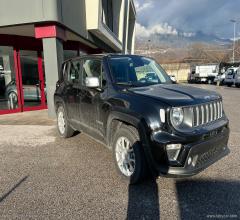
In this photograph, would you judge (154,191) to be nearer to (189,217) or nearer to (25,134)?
(189,217)

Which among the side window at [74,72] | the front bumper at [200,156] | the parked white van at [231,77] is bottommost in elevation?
the parked white van at [231,77]

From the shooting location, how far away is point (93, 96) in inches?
209

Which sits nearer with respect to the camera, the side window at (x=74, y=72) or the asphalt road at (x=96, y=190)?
the asphalt road at (x=96, y=190)

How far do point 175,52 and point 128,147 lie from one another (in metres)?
112

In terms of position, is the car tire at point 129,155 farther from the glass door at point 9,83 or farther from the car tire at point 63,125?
the glass door at point 9,83

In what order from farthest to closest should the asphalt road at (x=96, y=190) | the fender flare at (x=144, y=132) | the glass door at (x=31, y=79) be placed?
the glass door at (x=31, y=79)
the fender flare at (x=144, y=132)
the asphalt road at (x=96, y=190)

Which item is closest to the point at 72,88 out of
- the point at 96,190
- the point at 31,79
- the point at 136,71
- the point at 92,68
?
the point at 92,68

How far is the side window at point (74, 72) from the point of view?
6.23 metres

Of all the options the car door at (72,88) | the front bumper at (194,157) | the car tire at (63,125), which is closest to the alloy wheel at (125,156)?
the front bumper at (194,157)

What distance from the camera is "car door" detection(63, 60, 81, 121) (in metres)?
6.14

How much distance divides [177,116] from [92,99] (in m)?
2.00

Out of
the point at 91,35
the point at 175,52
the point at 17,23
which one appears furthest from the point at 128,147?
the point at 175,52

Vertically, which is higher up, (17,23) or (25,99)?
(17,23)

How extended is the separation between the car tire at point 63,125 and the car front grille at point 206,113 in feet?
11.8
